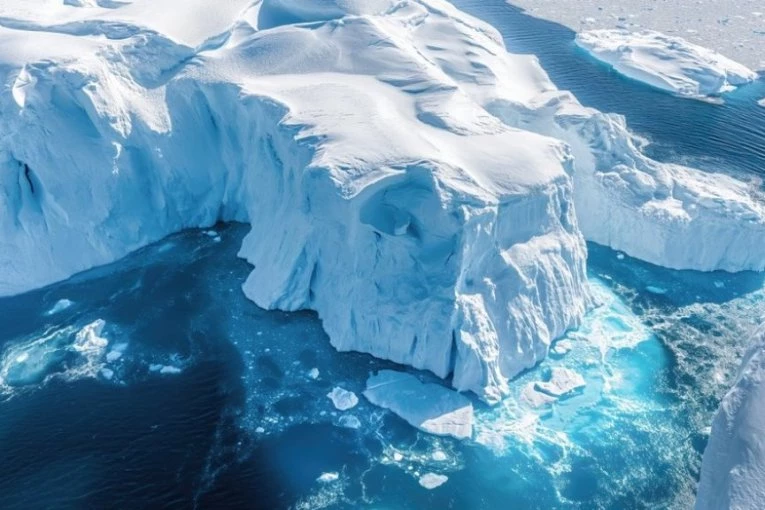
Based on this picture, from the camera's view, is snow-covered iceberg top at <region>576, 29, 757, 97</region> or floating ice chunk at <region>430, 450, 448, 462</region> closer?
floating ice chunk at <region>430, 450, 448, 462</region>

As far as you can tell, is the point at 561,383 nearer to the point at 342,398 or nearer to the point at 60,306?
the point at 342,398

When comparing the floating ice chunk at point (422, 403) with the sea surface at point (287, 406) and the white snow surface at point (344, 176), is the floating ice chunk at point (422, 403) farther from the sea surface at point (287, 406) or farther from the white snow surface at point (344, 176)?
the white snow surface at point (344, 176)

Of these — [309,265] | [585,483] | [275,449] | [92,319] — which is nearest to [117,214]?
[92,319]

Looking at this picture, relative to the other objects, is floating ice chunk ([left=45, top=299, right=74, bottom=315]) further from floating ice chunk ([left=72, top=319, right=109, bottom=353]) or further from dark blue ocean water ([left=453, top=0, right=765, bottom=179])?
dark blue ocean water ([left=453, top=0, right=765, bottom=179])

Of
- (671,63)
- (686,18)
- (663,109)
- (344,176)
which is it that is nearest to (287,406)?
(344,176)

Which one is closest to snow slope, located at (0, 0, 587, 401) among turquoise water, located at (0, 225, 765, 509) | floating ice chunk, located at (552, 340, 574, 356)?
floating ice chunk, located at (552, 340, 574, 356)

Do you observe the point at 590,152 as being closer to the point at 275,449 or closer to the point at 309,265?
the point at 309,265

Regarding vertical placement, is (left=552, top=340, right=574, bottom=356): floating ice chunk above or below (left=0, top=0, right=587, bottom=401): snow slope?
below
